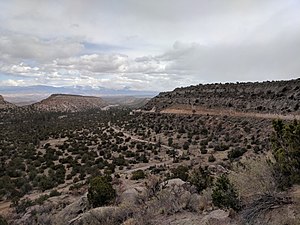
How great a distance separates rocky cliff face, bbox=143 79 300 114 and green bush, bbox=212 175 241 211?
31267 mm

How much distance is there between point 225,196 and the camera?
11320 mm

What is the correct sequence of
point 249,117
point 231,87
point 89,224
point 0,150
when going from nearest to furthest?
point 89,224, point 0,150, point 249,117, point 231,87

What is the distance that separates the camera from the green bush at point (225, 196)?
11.0m

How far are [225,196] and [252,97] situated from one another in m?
44.6

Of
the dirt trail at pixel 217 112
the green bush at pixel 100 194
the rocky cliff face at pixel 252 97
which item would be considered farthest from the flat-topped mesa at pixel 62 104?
the green bush at pixel 100 194

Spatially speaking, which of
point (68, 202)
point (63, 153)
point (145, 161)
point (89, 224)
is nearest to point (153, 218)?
point (89, 224)

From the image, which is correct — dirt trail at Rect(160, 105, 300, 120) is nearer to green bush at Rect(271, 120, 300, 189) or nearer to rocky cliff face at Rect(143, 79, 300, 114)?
rocky cliff face at Rect(143, 79, 300, 114)

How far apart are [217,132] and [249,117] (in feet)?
16.3

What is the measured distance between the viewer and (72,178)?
95.1 feet

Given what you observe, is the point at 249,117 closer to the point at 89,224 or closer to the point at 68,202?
the point at 68,202

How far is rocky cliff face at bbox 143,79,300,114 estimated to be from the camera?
44.7 m

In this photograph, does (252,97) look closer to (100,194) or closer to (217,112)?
(217,112)

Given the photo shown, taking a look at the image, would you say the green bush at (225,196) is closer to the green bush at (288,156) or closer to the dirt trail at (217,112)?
the green bush at (288,156)

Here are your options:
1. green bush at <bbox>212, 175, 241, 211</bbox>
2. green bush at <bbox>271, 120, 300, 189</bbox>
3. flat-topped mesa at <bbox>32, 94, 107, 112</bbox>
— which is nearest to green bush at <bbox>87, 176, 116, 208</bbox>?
green bush at <bbox>212, 175, 241, 211</bbox>
